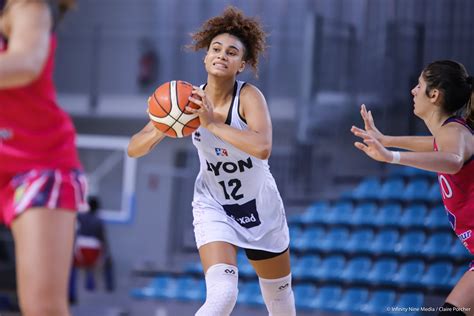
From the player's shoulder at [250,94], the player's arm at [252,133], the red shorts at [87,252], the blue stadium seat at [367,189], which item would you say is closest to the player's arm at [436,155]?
the player's arm at [252,133]

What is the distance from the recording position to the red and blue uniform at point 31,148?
8.03 ft

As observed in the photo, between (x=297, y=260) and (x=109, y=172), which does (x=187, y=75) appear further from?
(x=297, y=260)

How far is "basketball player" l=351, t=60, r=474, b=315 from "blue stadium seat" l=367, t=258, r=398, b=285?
5.14m

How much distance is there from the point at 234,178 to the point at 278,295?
28.3 inches

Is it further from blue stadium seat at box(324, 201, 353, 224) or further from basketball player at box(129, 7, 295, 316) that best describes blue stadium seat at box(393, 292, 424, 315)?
basketball player at box(129, 7, 295, 316)

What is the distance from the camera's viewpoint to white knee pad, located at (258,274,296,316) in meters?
4.18

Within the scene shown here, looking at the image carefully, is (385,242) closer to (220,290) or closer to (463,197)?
(463,197)

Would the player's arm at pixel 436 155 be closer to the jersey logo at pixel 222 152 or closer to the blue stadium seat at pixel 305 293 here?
the jersey logo at pixel 222 152

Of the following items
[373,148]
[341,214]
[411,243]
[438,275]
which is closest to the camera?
[373,148]

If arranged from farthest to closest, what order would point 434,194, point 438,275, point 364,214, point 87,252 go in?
point 87,252 → point 364,214 → point 434,194 → point 438,275

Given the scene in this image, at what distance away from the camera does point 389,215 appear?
30.9 feet

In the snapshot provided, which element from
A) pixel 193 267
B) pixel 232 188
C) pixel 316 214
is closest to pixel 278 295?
pixel 232 188

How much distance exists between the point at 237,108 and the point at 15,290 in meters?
4.87

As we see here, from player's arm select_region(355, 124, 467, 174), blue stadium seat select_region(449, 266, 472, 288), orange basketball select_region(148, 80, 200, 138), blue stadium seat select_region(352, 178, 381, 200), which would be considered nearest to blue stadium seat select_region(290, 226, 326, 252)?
blue stadium seat select_region(352, 178, 381, 200)
